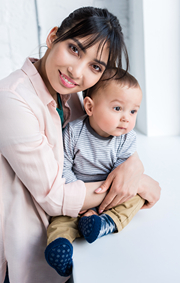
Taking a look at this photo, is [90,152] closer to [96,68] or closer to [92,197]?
[92,197]

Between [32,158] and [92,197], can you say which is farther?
[92,197]

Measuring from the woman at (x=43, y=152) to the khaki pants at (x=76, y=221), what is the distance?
0.12 ft

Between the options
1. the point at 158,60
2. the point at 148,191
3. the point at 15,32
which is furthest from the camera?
the point at 15,32

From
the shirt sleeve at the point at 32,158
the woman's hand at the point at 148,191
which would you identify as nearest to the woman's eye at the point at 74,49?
the shirt sleeve at the point at 32,158

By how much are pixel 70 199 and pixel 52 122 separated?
→ 270mm

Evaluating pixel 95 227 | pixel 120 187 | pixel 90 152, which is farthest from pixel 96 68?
pixel 95 227

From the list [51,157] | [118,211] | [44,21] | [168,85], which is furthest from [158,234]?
[44,21]

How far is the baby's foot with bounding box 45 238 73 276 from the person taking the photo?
69cm

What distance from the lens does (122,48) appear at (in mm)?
935

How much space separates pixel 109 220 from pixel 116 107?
0.41 m

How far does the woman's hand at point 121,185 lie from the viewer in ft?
2.87

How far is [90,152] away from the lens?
3.26 ft

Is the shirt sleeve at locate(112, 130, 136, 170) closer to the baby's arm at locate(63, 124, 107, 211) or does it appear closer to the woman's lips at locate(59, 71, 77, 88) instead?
the baby's arm at locate(63, 124, 107, 211)

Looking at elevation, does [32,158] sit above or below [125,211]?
above
